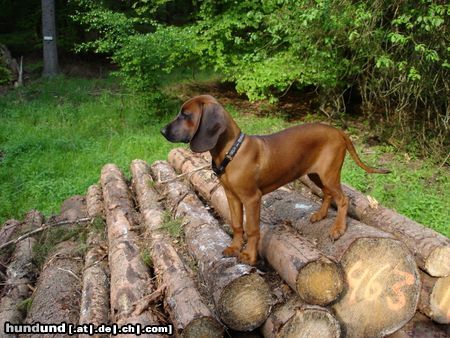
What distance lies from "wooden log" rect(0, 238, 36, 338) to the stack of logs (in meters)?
0.01

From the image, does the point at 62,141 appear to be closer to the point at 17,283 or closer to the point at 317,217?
the point at 17,283

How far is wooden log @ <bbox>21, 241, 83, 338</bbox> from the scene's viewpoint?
3936 millimetres

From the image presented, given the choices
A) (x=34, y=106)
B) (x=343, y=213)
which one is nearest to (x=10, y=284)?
(x=343, y=213)

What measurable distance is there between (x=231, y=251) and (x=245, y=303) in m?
0.57

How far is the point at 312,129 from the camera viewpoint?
13.3 ft

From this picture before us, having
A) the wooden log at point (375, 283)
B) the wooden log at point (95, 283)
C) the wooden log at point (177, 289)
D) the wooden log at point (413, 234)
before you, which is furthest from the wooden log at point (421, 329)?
the wooden log at point (95, 283)

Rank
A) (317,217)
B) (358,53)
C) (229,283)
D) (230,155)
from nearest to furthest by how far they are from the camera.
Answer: (229,283) < (230,155) < (317,217) < (358,53)

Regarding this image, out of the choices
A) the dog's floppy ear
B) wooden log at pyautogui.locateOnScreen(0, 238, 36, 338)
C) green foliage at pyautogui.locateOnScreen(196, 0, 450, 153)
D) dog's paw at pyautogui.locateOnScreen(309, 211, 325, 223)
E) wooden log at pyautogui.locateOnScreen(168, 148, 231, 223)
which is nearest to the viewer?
the dog's floppy ear

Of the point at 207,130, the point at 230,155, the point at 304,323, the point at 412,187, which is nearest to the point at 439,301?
the point at 304,323

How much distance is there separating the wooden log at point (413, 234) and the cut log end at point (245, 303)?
1409 mm

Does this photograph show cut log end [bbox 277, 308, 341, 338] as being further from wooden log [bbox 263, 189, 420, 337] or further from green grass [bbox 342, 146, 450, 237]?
green grass [bbox 342, 146, 450, 237]

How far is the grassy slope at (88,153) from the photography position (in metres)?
6.91

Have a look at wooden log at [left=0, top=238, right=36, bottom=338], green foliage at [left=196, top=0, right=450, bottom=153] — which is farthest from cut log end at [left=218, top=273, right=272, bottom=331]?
green foliage at [left=196, top=0, right=450, bottom=153]

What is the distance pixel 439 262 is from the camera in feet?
12.4
